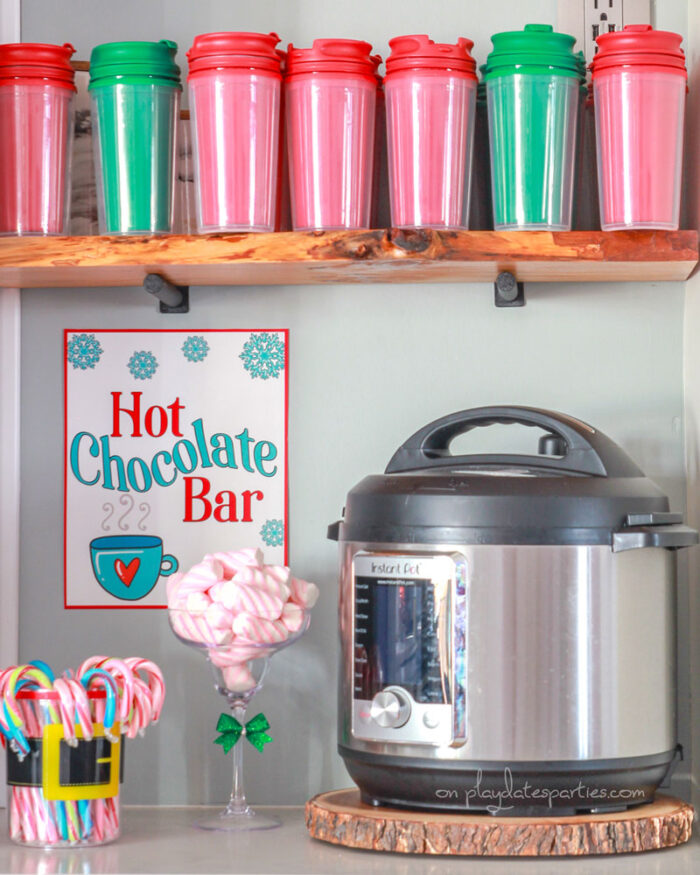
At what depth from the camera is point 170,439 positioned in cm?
154

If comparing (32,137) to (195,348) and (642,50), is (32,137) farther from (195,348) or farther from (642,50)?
(642,50)

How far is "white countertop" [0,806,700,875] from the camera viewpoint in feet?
3.75

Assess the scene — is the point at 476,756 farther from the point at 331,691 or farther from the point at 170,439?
the point at 170,439

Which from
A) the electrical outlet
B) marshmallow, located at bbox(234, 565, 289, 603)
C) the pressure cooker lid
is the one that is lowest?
marshmallow, located at bbox(234, 565, 289, 603)

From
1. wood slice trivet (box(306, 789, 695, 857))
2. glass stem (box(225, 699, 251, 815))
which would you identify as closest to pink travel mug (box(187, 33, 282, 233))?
glass stem (box(225, 699, 251, 815))

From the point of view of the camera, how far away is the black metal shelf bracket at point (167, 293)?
1.43m

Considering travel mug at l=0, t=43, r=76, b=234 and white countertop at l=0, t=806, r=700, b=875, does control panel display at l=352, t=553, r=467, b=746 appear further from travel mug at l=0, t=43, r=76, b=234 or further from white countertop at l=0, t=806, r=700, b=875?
travel mug at l=0, t=43, r=76, b=234

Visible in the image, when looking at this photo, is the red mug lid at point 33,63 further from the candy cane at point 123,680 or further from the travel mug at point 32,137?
the candy cane at point 123,680

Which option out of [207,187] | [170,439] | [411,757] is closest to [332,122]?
[207,187]

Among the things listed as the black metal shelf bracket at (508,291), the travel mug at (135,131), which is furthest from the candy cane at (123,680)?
the black metal shelf bracket at (508,291)

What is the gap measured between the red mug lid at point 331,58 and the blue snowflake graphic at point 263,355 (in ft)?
1.14

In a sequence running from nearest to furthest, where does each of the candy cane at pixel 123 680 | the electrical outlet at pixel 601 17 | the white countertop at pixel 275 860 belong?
the white countertop at pixel 275 860 < the candy cane at pixel 123 680 < the electrical outlet at pixel 601 17

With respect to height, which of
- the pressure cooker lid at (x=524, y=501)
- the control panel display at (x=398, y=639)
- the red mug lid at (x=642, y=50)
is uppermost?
the red mug lid at (x=642, y=50)

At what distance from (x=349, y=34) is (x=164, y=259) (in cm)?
43
